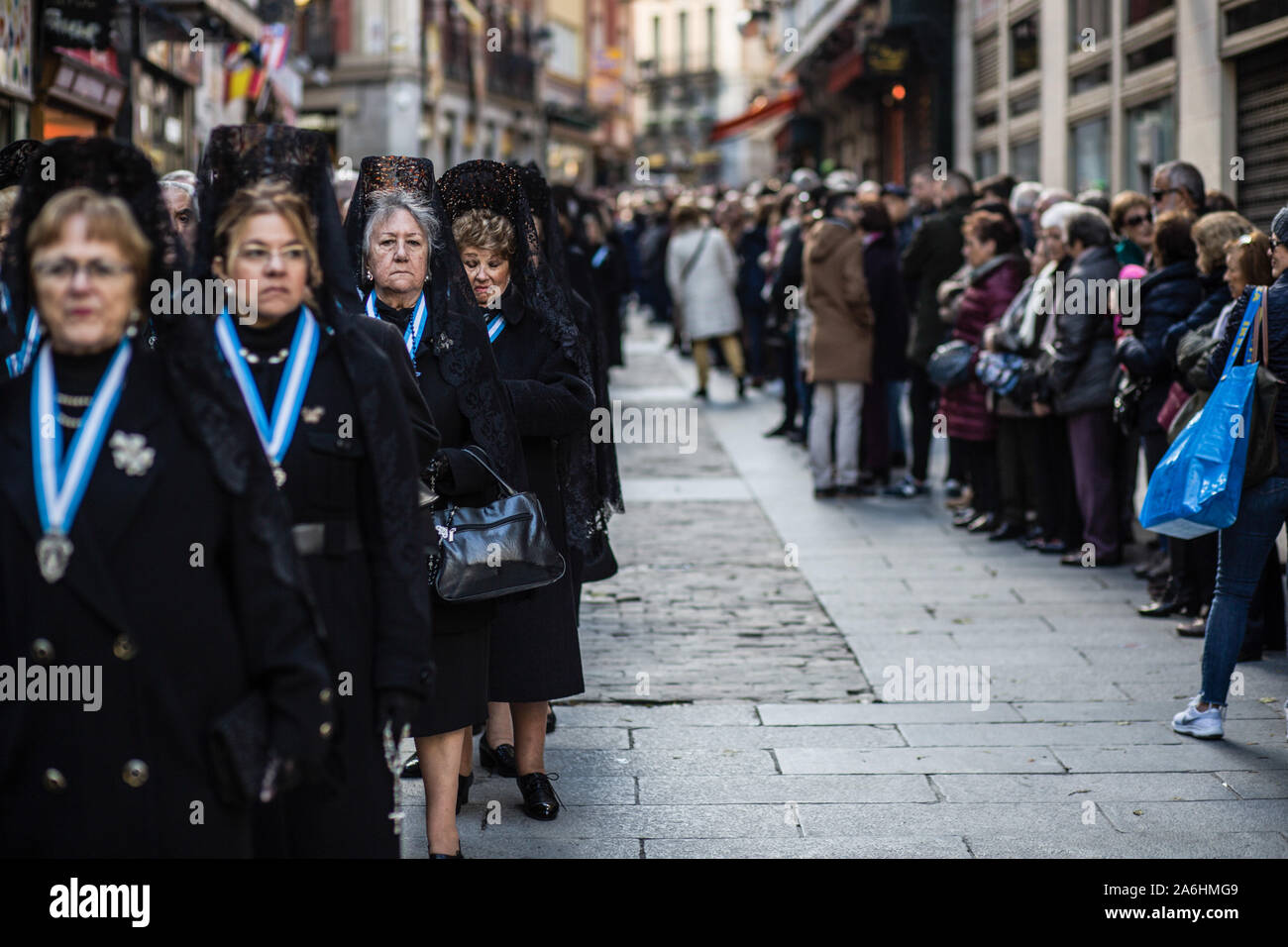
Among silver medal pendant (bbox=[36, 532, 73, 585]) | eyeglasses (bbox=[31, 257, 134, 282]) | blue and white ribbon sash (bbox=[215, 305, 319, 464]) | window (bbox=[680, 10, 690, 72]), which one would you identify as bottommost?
silver medal pendant (bbox=[36, 532, 73, 585])

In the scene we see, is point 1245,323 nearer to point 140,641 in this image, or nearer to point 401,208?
point 401,208

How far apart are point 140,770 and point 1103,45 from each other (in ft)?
49.3

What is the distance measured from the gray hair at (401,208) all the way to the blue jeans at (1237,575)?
3123 mm

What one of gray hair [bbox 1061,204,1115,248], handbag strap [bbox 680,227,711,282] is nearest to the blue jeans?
gray hair [bbox 1061,204,1115,248]

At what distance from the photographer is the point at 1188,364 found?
24.4 feet

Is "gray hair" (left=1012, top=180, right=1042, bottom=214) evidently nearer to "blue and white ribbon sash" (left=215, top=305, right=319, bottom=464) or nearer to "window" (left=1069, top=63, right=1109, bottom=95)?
"window" (left=1069, top=63, right=1109, bottom=95)

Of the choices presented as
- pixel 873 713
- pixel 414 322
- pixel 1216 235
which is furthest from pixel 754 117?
pixel 414 322

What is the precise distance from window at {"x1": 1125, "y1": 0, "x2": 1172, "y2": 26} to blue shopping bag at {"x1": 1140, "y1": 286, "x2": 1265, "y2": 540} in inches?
350

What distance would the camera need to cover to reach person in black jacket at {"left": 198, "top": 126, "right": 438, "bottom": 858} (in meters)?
3.42

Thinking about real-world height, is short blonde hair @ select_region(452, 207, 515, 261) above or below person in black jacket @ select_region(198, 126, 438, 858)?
above

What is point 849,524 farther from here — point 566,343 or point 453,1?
point 453,1

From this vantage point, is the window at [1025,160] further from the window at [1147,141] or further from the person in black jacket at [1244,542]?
the person in black jacket at [1244,542]

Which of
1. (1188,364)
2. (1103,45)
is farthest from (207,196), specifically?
(1103,45)

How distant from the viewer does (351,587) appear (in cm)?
353
